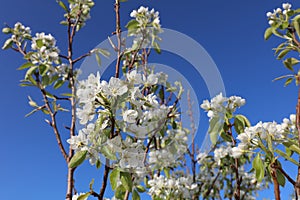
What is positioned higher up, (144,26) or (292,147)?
(144,26)

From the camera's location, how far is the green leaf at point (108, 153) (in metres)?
1.04

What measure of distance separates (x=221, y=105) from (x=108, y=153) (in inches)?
30.0

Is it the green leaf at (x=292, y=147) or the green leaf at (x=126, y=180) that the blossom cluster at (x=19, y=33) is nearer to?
the green leaf at (x=126, y=180)

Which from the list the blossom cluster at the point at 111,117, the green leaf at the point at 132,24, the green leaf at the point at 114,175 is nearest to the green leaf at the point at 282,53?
the green leaf at the point at 132,24

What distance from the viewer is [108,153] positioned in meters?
1.06

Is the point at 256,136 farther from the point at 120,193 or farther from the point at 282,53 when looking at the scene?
the point at 282,53

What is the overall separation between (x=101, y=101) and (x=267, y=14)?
76.8 inches

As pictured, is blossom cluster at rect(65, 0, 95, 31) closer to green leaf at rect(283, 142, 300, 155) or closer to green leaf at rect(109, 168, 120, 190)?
green leaf at rect(109, 168, 120, 190)

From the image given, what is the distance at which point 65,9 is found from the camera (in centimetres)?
233

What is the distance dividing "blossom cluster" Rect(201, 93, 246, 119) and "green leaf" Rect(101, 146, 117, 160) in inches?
26.1

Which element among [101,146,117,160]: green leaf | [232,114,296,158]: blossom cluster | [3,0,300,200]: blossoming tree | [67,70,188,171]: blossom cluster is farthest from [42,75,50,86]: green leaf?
[232,114,296,158]: blossom cluster

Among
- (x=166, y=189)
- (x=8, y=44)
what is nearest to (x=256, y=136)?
(x=166, y=189)

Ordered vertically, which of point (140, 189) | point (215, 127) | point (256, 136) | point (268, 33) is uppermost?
point (268, 33)

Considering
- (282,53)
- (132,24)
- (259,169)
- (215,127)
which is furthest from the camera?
(132,24)
